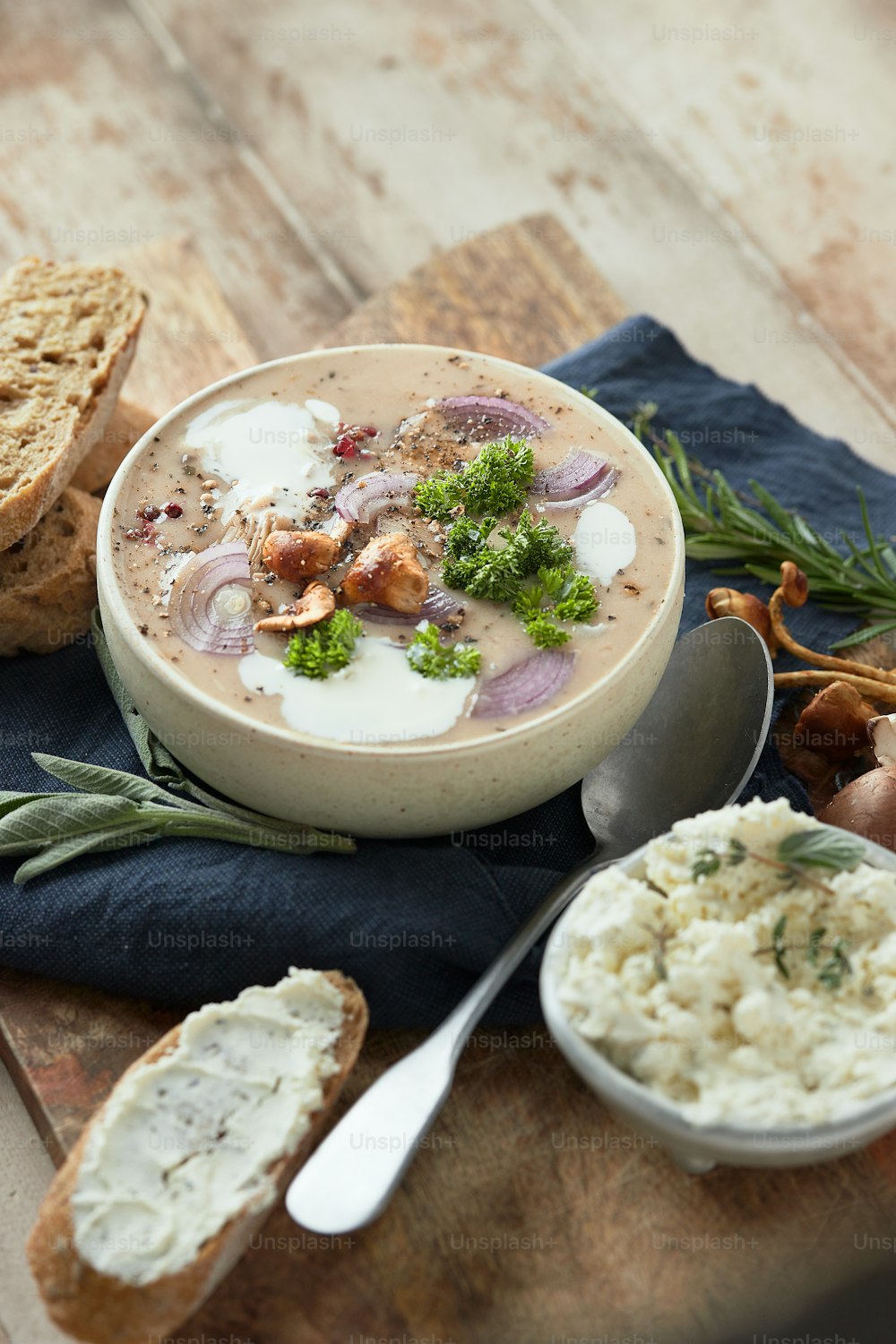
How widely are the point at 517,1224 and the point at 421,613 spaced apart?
1.03 meters

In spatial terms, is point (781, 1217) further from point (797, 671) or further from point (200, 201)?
point (200, 201)

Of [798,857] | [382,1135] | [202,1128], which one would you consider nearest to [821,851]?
[798,857]

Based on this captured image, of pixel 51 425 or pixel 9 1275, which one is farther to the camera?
pixel 51 425

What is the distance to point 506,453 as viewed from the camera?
2590 millimetres

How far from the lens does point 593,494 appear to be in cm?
260

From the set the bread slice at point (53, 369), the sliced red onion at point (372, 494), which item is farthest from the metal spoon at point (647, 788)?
the bread slice at point (53, 369)

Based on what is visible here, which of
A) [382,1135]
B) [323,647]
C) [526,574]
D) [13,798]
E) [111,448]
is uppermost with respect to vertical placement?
[526,574]

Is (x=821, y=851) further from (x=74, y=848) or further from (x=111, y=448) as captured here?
(x=111, y=448)

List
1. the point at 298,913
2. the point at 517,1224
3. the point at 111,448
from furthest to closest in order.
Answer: the point at 111,448 < the point at 298,913 < the point at 517,1224

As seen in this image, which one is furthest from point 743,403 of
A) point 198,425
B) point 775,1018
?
point 775,1018

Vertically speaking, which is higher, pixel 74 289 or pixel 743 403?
pixel 743 403

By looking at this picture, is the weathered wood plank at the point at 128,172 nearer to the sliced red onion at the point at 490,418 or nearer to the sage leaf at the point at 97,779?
the sliced red onion at the point at 490,418

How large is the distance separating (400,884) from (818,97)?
399cm

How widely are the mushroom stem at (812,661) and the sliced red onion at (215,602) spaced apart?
1.11m
